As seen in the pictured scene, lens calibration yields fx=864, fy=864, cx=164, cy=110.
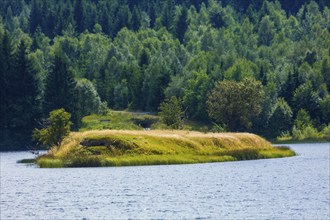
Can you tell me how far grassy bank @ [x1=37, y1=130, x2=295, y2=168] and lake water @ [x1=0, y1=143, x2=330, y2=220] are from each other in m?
3.15

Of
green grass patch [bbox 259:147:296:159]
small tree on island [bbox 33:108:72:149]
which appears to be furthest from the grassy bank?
small tree on island [bbox 33:108:72:149]

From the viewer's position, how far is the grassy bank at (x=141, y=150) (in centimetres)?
11388

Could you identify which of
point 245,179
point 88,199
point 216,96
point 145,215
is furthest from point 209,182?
point 216,96

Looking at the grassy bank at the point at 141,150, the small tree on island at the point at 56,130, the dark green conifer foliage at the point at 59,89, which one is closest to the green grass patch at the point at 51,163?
the grassy bank at the point at 141,150

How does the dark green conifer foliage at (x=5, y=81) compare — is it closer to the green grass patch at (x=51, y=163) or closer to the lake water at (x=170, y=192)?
the lake water at (x=170, y=192)

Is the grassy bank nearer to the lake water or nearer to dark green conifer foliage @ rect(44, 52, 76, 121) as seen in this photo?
the lake water

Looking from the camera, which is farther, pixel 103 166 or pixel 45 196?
pixel 103 166

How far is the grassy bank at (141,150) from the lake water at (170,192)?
3.15 metres

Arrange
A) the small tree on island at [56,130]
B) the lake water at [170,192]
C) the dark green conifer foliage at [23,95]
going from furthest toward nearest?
the dark green conifer foliage at [23,95] → the small tree on island at [56,130] → the lake water at [170,192]

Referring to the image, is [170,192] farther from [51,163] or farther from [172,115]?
[172,115]

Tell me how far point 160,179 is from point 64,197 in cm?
1835

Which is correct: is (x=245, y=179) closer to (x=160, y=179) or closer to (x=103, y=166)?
(x=160, y=179)

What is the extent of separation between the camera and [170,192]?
273 feet

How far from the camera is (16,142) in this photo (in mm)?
184250
